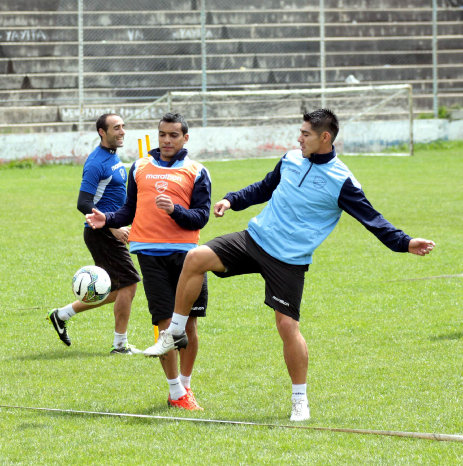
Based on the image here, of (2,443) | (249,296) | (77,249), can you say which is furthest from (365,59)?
(2,443)

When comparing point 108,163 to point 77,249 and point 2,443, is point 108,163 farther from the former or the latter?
point 77,249

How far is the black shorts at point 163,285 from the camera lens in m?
5.99

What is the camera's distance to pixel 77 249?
12.8 m

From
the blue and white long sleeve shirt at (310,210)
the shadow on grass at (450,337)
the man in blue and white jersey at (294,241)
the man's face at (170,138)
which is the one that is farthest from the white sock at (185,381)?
the shadow on grass at (450,337)

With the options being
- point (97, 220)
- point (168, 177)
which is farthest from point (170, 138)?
point (97, 220)

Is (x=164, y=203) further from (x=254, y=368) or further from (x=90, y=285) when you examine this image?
(x=254, y=368)

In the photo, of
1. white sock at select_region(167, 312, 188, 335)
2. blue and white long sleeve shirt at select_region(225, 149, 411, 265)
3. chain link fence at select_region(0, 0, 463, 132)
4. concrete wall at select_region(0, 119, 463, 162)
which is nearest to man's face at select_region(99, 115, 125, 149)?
blue and white long sleeve shirt at select_region(225, 149, 411, 265)

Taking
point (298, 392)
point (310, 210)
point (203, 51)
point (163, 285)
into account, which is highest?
point (203, 51)

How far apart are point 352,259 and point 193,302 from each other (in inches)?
248

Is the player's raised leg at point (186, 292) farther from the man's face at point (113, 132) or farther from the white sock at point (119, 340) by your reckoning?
the man's face at point (113, 132)

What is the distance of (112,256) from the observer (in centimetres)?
787

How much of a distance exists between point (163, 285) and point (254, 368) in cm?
128

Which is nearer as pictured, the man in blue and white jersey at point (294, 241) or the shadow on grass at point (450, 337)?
the man in blue and white jersey at point (294, 241)

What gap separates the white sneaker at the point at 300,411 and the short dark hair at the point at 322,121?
1.62m
